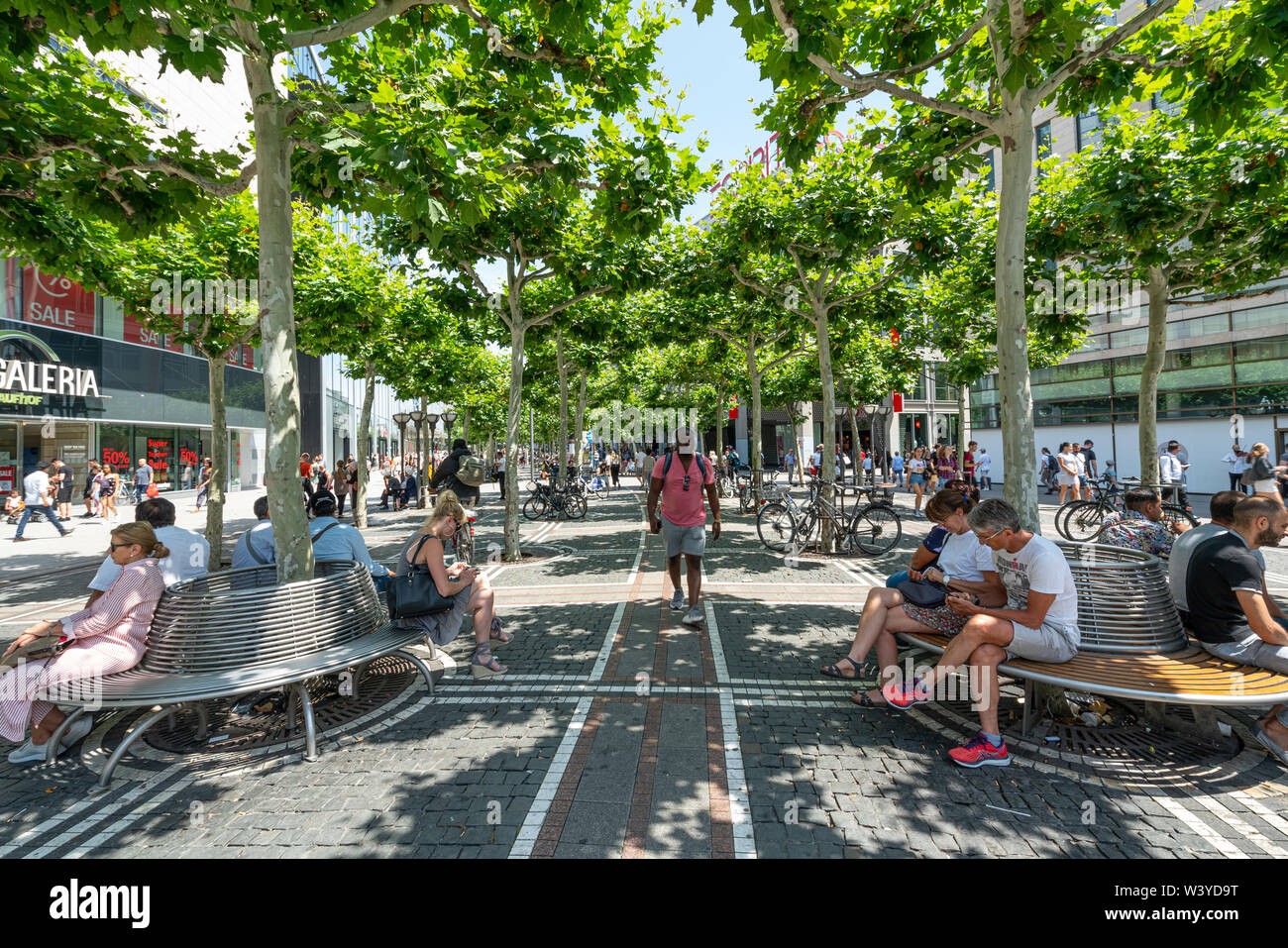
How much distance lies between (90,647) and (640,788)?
3423mm

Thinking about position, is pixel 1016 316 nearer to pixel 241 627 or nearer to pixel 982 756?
pixel 982 756

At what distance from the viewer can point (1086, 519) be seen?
11.9 meters

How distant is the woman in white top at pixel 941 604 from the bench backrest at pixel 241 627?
3.77m

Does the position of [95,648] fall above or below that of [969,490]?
below

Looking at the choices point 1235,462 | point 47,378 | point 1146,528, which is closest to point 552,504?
point 1146,528

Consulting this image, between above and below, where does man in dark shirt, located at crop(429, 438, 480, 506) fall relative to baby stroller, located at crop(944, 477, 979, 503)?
above

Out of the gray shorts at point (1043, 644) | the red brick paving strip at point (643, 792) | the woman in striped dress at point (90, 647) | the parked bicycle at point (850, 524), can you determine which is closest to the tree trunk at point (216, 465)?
the woman in striped dress at point (90, 647)

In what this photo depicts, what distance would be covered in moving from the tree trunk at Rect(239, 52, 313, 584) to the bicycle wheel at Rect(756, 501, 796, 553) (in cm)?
808

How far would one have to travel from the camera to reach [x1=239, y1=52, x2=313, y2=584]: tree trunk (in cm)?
454

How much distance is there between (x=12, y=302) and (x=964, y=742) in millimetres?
26119

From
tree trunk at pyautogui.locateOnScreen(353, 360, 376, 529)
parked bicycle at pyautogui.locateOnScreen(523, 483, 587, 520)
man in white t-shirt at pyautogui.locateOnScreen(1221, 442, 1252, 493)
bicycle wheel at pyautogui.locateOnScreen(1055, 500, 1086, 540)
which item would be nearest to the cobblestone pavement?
bicycle wheel at pyautogui.locateOnScreen(1055, 500, 1086, 540)

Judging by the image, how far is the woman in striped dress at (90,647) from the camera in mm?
3521

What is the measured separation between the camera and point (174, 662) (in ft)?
12.3

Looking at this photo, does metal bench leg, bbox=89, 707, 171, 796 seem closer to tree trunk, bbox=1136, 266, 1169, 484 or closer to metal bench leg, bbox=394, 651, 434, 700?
metal bench leg, bbox=394, 651, 434, 700
